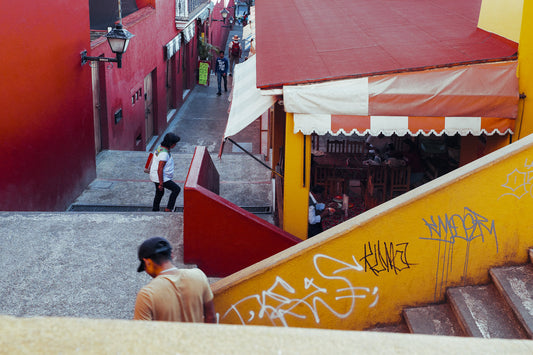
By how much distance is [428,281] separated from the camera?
4598 mm

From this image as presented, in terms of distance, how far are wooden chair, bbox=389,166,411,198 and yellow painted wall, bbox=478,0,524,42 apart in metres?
2.40

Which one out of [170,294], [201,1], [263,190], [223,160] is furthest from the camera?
[201,1]

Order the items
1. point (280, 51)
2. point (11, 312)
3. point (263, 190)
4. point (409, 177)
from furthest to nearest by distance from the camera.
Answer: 1. point (263, 190)
2. point (409, 177)
3. point (280, 51)
4. point (11, 312)

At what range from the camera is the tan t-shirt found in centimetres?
349

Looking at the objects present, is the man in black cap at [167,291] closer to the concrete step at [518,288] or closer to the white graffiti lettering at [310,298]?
the white graffiti lettering at [310,298]

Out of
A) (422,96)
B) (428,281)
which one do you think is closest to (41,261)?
(428,281)

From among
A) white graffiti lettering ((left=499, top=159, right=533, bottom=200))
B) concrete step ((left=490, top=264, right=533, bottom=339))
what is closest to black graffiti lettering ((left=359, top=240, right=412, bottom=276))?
concrete step ((left=490, top=264, right=533, bottom=339))

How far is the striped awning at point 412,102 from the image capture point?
22.1ft

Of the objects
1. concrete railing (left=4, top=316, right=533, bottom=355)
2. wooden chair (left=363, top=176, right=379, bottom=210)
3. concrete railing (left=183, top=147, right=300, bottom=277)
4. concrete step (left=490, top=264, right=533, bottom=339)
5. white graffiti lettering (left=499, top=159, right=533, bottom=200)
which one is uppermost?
concrete railing (left=4, top=316, right=533, bottom=355)

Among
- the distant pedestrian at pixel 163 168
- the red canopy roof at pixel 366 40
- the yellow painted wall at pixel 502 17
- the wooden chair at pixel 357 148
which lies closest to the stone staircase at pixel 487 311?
the red canopy roof at pixel 366 40

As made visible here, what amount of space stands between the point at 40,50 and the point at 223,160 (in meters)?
4.45

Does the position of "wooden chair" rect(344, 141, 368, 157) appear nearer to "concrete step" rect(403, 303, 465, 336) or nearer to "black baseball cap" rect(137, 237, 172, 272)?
"concrete step" rect(403, 303, 465, 336)

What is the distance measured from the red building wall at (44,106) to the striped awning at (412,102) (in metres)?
3.83

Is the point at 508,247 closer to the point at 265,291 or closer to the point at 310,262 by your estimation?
the point at 310,262
